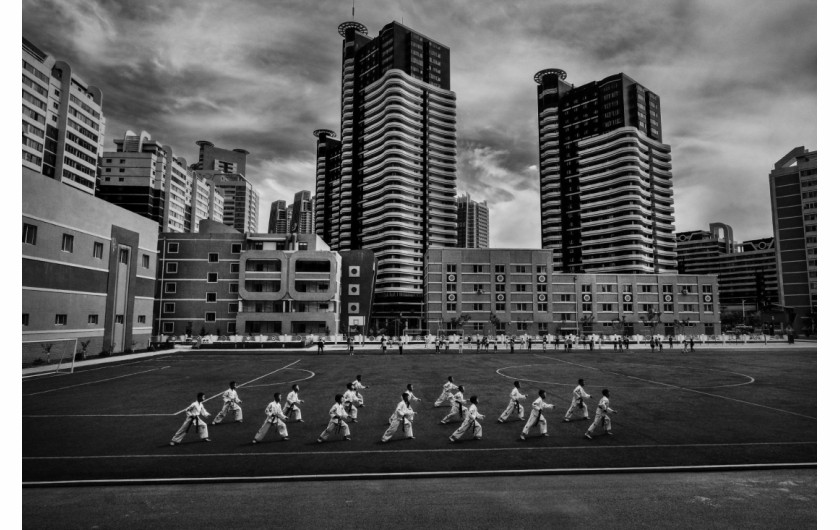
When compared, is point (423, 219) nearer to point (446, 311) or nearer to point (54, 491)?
point (446, 311)

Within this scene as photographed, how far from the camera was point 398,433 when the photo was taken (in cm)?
1838

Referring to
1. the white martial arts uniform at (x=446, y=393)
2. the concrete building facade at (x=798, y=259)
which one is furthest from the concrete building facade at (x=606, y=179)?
the white martial arts uniform at (x=446, y=393)

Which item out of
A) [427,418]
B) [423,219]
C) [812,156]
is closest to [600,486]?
[427,418]

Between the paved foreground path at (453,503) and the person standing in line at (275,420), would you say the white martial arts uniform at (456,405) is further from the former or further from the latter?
the person standing in line at (275,420)

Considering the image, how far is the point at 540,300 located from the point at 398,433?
294ft

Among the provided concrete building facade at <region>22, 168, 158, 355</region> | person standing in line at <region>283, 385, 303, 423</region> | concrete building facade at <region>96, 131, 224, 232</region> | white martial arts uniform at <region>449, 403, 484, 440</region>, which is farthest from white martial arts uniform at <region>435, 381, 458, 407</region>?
concrete building facade at <region>96, 131, 224, 232</region>

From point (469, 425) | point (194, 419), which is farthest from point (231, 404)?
point (469, 425)

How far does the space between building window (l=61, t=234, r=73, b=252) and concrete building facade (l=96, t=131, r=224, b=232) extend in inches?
4337

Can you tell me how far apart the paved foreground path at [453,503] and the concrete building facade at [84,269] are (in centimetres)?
2800

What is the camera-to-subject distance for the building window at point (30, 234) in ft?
107

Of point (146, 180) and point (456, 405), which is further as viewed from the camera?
point (146, 180)

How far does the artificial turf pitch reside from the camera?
558 inches

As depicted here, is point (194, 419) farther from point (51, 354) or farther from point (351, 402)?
point (51, 354)

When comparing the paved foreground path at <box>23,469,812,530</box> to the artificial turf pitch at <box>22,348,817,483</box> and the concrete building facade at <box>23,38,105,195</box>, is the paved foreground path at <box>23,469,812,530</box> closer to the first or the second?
the artificial turf pitch at <box>22,348,817,483</box>
